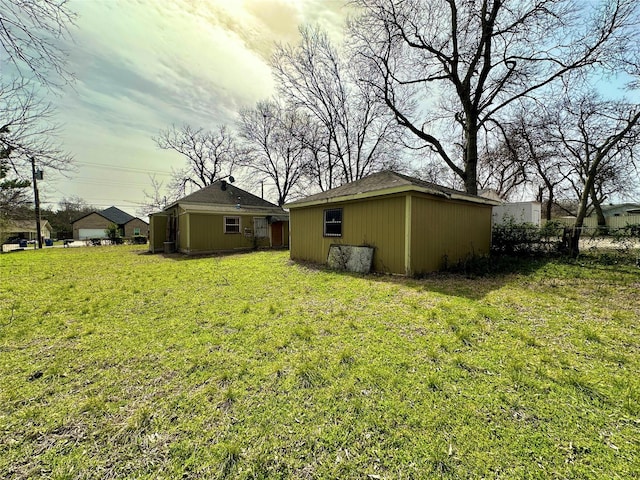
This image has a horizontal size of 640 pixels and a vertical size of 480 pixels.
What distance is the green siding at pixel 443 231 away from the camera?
723 cm

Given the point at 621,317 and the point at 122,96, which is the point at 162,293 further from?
the point at 621,317

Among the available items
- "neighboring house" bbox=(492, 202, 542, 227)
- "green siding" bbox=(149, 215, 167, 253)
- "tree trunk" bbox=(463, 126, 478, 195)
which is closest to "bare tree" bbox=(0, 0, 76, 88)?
"green siding" bbox=(149, 215, 167, 253)

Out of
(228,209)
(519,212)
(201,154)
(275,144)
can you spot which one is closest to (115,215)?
(201,154)

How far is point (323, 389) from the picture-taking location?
2.37 meters

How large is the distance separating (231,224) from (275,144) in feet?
45.3

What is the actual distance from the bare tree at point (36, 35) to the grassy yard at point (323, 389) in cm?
372

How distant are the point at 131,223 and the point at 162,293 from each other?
48.5 metres

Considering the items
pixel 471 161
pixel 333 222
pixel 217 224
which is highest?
pixel 471 161

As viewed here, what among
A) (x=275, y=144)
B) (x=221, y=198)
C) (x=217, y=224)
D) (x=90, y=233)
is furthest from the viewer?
(x=90, y=233)

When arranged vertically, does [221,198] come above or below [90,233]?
above

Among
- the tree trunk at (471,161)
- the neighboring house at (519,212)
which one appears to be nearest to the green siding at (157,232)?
the tree trunk at (471,161)

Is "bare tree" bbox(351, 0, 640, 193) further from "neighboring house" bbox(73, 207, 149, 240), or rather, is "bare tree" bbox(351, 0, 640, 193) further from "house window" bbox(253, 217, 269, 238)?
"neighboring house" bbox(73, 207, 149, 240)

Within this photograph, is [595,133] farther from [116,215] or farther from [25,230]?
[116,215]

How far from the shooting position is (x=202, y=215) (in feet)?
46.7
